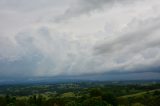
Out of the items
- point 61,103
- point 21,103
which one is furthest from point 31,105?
point 61,103

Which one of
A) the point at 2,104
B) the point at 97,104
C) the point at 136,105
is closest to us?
the point at 97,104

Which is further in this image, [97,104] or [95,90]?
[95,90]

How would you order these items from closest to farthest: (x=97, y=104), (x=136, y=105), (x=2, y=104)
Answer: (x=97, y=104) → (x=136, y=105) → (x=2, y=104)

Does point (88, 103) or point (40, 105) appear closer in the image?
point (88, 103)

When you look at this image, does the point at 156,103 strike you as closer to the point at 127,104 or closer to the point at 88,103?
the point at 127,104

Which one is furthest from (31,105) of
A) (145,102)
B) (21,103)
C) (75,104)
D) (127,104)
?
(145,102)

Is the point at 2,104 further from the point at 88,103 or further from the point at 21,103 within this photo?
the point at 88,103

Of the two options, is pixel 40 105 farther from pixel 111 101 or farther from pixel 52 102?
pixel 111 101
